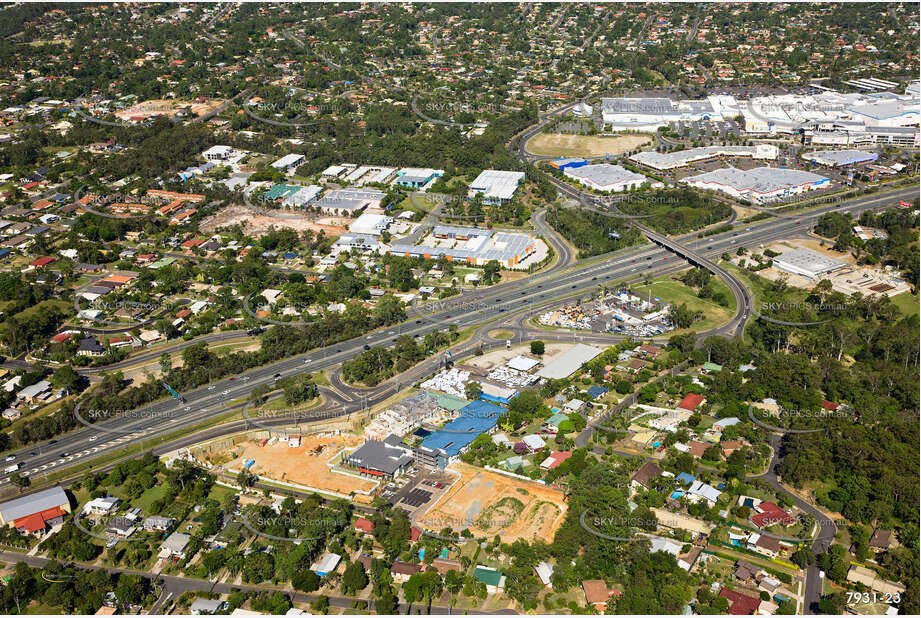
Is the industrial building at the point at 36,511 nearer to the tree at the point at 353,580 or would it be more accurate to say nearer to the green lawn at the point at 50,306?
the tree at the point at 353,580

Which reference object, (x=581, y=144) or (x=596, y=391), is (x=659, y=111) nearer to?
(x=581, y=144)

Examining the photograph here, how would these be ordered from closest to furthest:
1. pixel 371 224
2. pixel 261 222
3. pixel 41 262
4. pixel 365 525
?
1. pixel 365 525
2. pixel 41 262
3. pixel 371 224
4. pixel 261 222

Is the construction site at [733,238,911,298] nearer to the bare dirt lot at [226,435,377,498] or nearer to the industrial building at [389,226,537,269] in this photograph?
the industrial building at [389,226,537,269]

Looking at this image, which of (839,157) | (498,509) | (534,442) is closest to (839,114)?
(839,157)

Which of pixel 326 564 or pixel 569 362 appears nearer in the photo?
pixel 326 564

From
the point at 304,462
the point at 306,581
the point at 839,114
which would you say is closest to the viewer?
the point at 306,581

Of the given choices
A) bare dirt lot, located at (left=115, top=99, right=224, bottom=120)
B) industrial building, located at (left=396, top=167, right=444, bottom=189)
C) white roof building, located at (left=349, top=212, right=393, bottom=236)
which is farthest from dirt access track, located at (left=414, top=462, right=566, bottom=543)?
bare dirt lot, located at (left=115, top=99, right=224, bottom=120)

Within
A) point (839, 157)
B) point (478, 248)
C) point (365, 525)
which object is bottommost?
point (365, 525)
